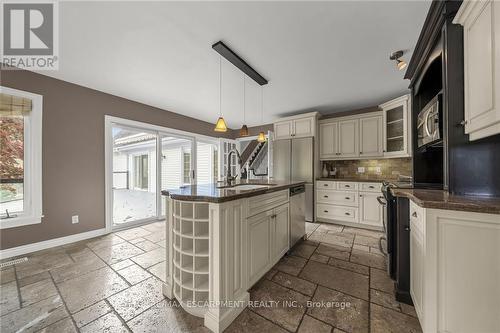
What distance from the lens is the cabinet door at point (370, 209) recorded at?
3.35 m

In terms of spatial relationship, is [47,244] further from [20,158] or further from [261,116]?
[261,116]

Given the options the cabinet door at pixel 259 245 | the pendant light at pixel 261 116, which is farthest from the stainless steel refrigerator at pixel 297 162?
the cabinet door at pixel 259 245

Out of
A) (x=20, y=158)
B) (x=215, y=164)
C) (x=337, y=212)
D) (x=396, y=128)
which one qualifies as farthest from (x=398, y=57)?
(x=20, y=158)

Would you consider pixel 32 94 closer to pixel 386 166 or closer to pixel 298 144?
pixel 298 144

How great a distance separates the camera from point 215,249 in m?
1.31

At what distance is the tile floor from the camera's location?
133 cm

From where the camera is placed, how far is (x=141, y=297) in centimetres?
162

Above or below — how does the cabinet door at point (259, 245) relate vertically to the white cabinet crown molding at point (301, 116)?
below

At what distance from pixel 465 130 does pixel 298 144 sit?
2992 millimetres

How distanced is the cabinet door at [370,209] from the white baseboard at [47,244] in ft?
15.7

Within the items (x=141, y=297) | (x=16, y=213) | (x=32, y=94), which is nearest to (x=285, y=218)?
(x=141, y=297)

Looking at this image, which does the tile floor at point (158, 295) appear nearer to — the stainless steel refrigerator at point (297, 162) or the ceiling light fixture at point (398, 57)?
the stainless steel refrigerator at point (297, 162)

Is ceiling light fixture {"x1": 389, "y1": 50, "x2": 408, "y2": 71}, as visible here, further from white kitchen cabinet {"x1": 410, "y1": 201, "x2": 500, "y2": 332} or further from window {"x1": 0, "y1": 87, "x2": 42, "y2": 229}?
window {"x1": 0, "y1": 87, "x2": 42, "y2": 229}

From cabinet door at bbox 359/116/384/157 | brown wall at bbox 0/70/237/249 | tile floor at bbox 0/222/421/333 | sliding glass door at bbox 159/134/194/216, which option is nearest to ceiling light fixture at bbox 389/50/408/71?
cabinet door at bbox 359/116/384/157
